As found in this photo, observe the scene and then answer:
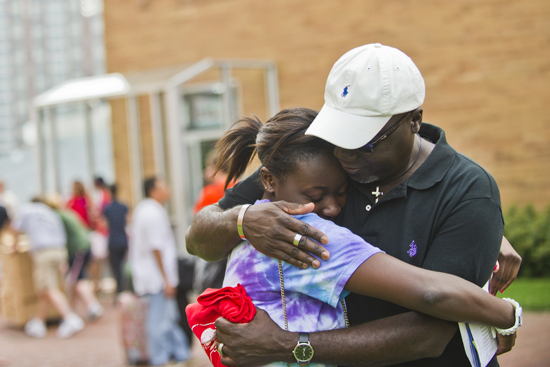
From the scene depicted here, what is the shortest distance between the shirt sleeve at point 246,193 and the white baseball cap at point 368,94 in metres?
0.51

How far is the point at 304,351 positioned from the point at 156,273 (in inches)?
199

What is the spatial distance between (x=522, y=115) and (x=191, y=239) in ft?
32.3

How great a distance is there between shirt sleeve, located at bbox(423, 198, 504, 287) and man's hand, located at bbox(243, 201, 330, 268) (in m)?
0.35

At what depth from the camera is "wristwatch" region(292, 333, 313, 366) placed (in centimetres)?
173

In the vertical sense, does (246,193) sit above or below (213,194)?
above

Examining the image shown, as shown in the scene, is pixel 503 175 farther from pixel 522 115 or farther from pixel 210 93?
pixel 210 93

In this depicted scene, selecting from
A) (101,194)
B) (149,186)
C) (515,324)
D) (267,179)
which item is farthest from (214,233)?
(101,194)

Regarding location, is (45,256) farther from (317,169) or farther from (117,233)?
(317,169)

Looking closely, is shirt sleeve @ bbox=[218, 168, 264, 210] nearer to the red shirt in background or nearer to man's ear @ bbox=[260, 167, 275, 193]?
man's ear @ bbox=[260, 167, 275, 193]

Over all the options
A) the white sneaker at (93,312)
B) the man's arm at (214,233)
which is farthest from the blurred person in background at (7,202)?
the man's arm at (214,233)

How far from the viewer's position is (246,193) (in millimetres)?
2295

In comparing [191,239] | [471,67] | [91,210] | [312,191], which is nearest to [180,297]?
[191,239]

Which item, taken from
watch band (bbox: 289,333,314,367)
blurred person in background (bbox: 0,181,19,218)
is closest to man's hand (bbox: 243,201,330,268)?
watch band (bbox: 289,333,314,367)

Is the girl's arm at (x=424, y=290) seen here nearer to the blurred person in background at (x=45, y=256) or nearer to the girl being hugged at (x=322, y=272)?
the girl being hugged at (x=322, y=272)
